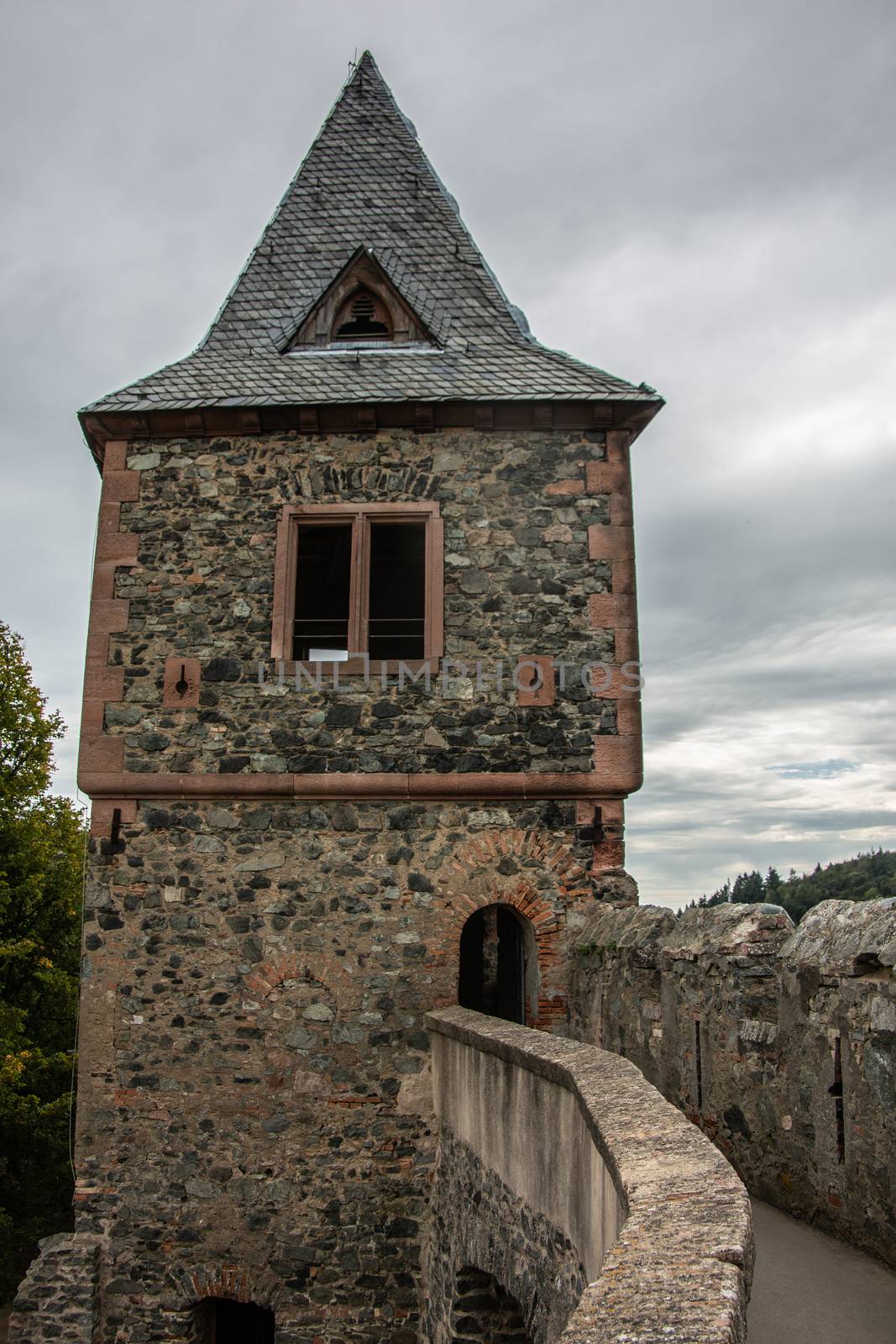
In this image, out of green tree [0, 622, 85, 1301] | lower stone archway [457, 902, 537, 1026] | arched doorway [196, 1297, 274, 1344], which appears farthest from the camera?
green tree [0, 622, 85, 1301]

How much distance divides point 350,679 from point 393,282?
412 centimetres

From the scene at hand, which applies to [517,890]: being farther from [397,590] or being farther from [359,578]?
[397,590]

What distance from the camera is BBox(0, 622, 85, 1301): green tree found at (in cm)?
1734

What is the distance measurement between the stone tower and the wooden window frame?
1.0 inches

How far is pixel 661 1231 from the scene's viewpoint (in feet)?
8.85

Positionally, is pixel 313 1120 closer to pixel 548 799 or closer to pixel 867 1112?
pixel 548 799

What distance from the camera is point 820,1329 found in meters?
3.30

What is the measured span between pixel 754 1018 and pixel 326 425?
639cm

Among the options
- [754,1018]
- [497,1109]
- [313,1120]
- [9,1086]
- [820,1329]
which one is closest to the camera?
[820,1329]

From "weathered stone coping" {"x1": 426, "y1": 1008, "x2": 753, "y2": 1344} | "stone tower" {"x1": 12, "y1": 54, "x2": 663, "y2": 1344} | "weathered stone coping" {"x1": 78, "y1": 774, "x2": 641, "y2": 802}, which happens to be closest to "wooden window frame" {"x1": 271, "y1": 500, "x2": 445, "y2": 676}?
"stone tower" {"x1": 12, "y1": 54, "x2": 663, "y2": 1344}

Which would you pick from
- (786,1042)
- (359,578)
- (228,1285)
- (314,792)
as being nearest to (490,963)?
(314,792)

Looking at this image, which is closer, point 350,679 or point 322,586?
point 350,679

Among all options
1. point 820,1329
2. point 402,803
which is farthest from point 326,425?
point 820,1329

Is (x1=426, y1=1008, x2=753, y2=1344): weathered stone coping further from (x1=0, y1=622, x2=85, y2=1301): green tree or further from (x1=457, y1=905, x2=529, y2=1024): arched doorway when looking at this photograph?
(x1=0, y1=622, x2=85, y2=1301): green tree
